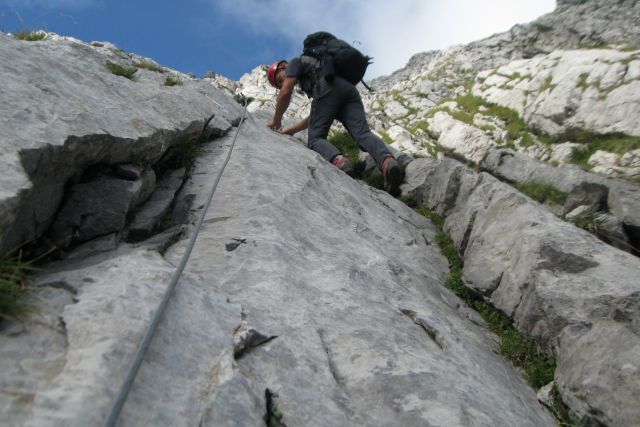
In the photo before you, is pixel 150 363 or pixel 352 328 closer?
pixel 150 363

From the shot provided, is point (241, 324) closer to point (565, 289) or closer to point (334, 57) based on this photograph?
point (565, 289)

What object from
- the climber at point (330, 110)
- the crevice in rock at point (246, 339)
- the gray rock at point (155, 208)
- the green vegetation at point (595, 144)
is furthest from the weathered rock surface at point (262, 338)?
the green vegetation at point (595, 144)

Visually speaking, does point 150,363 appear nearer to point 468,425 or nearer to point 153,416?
point 153,416

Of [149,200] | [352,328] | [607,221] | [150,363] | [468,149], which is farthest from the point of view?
[468,149]

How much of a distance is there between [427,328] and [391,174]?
585cm

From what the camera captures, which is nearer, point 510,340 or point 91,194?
point 91,194

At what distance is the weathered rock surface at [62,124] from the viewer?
3.76 meters

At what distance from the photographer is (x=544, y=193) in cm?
923

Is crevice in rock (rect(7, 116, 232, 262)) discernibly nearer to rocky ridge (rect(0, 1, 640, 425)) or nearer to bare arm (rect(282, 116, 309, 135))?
rocky ridge (rect(0, 1, 640, 425))

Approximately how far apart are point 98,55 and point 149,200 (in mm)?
4027

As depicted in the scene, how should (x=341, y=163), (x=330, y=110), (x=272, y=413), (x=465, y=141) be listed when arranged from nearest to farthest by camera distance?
1. (x=272, y=413)
2. (x=341, y=163)
3. (x=330, y=110)
4. (x=465, y=141)

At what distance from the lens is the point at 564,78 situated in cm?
1816

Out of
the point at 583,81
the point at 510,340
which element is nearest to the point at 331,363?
the point at 510,340

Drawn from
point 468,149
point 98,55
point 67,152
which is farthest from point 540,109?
point 67,152
